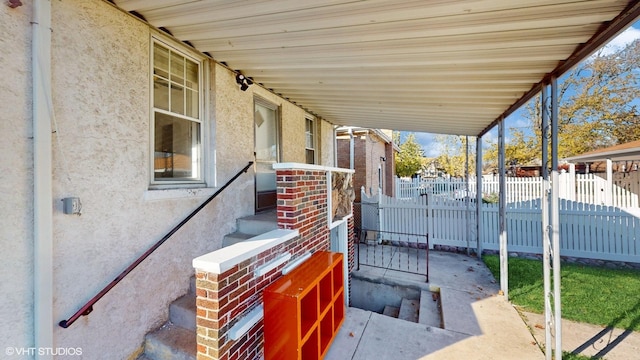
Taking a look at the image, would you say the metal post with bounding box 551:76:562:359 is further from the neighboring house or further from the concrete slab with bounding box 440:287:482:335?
the neighboring house

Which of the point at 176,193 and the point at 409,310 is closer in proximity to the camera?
the point at 176,193

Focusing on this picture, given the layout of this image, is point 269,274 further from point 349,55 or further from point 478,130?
point 478,130

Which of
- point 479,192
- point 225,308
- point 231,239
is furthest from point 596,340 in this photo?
point 231,239

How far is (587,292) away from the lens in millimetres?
5094

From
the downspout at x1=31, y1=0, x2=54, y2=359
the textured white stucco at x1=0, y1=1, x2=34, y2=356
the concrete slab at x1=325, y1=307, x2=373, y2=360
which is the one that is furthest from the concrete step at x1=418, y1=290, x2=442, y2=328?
the textured white stucco at x1=0, y1=1, x2=34, y2=356

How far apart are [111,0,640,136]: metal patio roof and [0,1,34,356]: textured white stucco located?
37.5 inches

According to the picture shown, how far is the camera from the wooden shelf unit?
8.41 ft

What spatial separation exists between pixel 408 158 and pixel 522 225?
17629 mm

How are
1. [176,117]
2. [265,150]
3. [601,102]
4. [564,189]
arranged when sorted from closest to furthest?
1. [176,117]
2. [265,150]
3. [564,189]
4. [601,102]

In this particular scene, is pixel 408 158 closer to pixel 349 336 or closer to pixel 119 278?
pixel 349 336

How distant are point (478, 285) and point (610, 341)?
203 cm

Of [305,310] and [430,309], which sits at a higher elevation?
[305,310]

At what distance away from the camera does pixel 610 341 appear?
11.9 feet

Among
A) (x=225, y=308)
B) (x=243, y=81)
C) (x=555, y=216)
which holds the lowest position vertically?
(x=225, y=308)
